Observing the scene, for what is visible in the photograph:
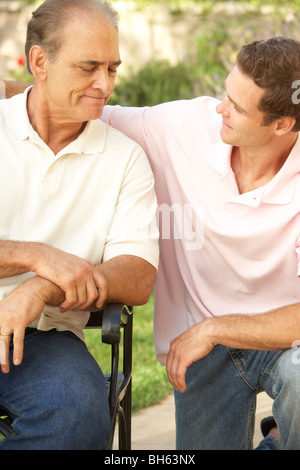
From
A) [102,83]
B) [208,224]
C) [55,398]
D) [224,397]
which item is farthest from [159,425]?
[102,83]

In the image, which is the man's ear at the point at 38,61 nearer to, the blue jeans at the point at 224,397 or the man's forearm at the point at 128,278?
the man's forearm at the point at 128,278

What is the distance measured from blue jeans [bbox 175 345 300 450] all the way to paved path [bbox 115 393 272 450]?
0.53 meters

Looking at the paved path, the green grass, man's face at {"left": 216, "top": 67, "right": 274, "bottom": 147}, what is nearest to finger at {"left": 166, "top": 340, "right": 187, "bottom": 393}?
man's face at {"left": 216, "top": 67, "right": 274, "bottom": 147}

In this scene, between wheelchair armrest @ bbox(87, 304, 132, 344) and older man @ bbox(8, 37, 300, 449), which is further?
older man @ bbox(8, 37, 300, 449)

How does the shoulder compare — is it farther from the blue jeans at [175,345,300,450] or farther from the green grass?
the green grass

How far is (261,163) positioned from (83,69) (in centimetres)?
71

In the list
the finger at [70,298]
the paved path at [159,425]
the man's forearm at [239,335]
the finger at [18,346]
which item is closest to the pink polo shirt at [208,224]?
the man's forearm at [239,335]

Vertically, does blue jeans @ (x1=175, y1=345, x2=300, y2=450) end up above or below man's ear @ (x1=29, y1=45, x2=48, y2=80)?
below

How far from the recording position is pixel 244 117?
254 centimetres

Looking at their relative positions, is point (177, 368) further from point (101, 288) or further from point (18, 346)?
point (18, 346)

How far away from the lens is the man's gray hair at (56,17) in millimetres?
2410

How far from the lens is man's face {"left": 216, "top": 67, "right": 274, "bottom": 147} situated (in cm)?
254
